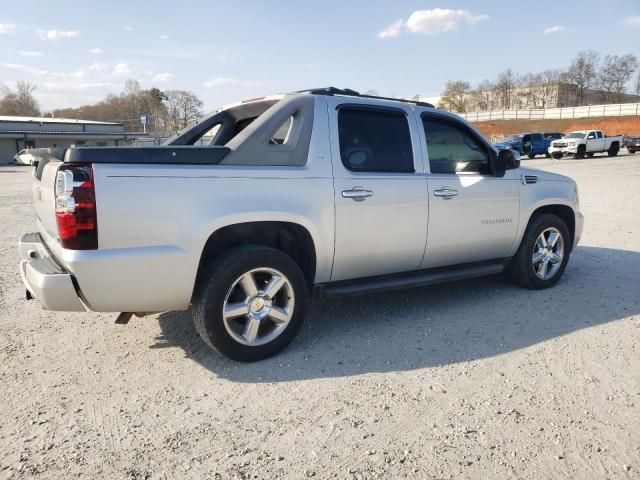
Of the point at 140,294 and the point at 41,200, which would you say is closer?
the point at 140,294

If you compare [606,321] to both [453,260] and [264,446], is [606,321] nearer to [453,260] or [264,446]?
[453,260]

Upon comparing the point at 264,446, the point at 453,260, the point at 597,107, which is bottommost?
the point at 264,446

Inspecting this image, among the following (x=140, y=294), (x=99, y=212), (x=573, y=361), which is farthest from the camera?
(x=573, y=361)

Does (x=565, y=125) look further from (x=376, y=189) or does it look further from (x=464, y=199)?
(x=376, y=189)

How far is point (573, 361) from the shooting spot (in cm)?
353

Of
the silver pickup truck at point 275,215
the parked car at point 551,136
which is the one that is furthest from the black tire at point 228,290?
the parked car at point 551,136

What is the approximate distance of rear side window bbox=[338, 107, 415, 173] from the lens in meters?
3.91

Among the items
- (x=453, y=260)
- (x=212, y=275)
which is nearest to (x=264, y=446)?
(x=212, y=275)

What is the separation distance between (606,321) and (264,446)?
3.32m

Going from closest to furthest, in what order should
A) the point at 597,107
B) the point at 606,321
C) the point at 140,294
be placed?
the point at 140,294, the point at 606,321, the point at 597,107

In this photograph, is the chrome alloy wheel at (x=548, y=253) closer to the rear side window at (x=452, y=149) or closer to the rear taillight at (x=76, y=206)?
the rear side window at (x=452, y=149)

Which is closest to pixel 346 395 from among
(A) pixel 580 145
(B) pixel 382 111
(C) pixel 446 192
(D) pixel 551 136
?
(C) pixel 446 192

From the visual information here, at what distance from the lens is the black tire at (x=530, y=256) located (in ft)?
16.5

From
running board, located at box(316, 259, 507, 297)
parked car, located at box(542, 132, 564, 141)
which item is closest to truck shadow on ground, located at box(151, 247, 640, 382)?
running board, located at box(316, 259, 507, 297)
